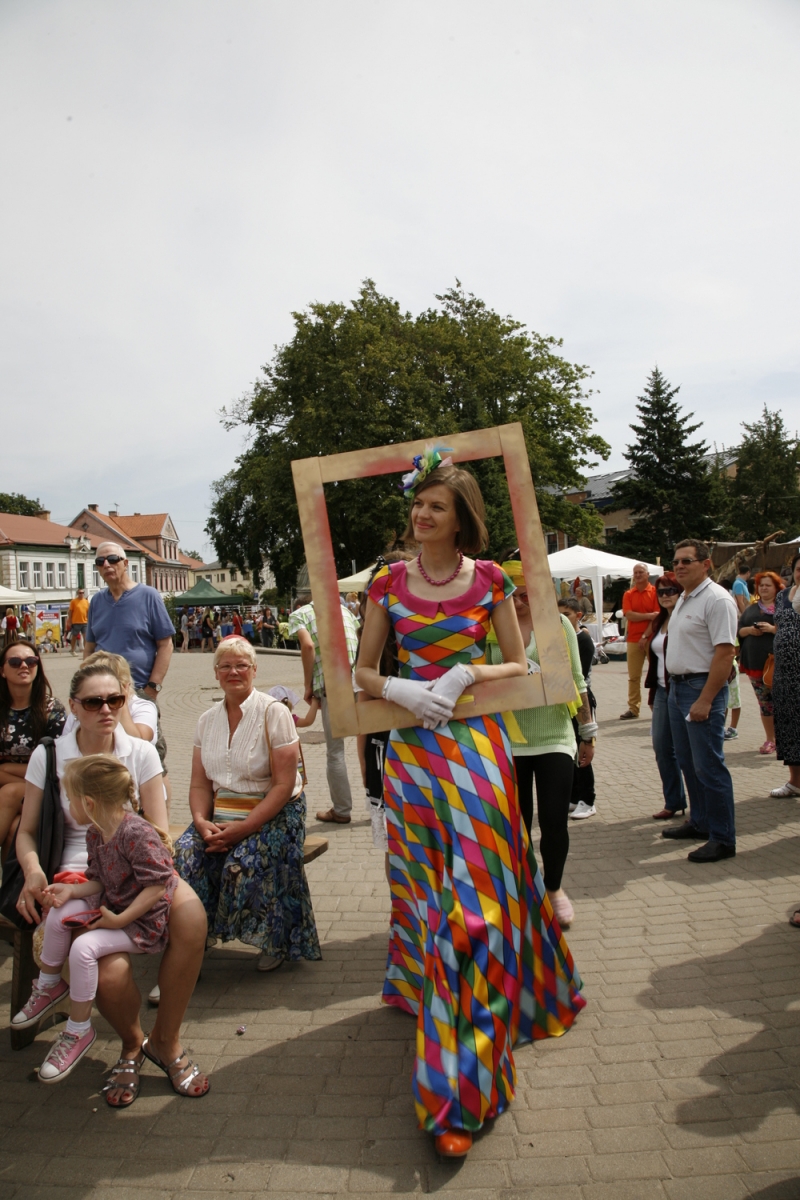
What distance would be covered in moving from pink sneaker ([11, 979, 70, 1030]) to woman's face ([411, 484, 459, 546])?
6.88ft

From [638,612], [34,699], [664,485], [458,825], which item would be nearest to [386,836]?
[458,825]

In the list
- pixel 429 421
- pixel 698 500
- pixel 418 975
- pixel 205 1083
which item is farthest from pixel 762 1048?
pixel 698 500

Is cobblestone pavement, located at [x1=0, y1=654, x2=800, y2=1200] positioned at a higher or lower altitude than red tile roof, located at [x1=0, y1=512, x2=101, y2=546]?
lower

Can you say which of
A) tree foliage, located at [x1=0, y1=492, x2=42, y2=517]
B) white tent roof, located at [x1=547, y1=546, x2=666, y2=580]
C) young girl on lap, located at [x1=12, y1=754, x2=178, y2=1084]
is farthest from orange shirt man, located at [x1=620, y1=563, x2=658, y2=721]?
tree foliage, located at [x1=0, y1=492, x2=42, y2=517]

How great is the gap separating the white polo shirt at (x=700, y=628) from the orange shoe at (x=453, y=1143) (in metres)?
3.39

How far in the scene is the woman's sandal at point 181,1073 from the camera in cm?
285

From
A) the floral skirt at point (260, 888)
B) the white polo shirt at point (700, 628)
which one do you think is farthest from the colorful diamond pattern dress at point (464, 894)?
the white polo shirt at point (700, 628)

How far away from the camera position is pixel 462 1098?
8.15 feet

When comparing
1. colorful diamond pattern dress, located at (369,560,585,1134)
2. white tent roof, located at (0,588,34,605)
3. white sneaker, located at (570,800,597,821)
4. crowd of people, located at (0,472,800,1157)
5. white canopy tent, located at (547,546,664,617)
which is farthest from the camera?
white tent roof, located at (0,588,34,605)

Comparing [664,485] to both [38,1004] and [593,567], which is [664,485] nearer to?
[593,567]

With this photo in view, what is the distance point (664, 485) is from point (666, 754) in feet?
125

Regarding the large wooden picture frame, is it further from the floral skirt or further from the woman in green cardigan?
the floral skirt

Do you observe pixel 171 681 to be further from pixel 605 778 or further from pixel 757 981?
pixel 757 981

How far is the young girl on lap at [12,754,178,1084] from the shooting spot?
2.87 metres
